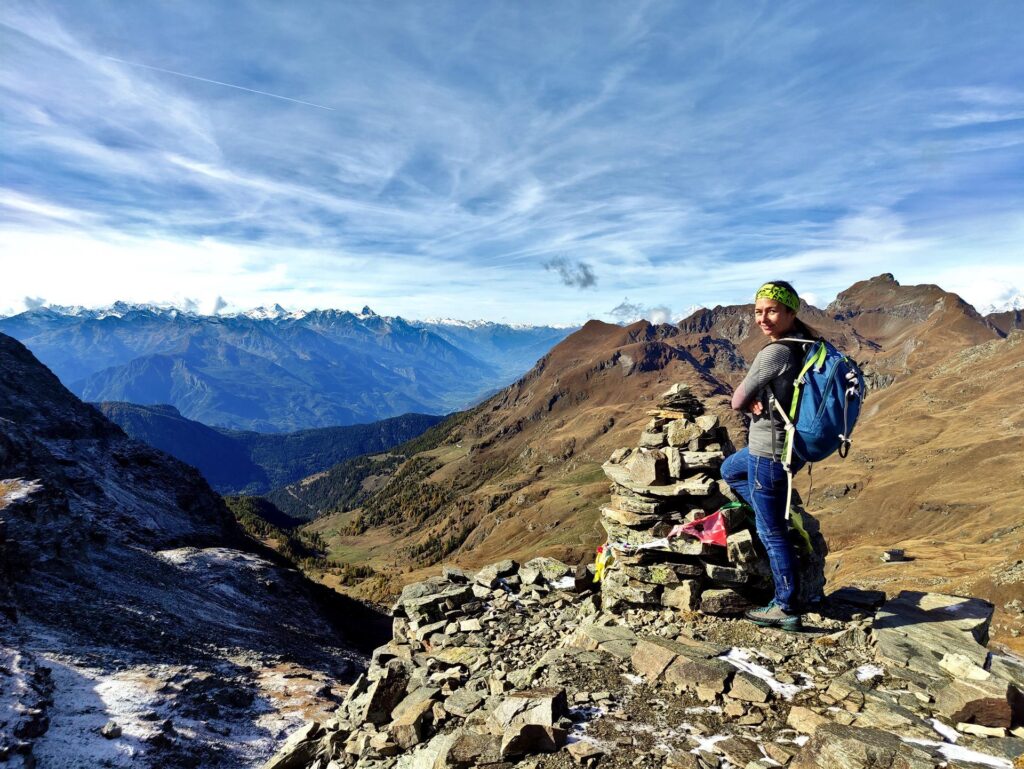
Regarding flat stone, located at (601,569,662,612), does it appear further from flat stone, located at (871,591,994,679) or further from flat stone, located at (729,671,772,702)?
flat stone, located at (871,591,994,679)

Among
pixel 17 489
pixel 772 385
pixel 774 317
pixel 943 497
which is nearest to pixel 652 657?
pixel 772 385

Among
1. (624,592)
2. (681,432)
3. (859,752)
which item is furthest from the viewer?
(681,432)

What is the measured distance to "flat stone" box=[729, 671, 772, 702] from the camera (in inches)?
336

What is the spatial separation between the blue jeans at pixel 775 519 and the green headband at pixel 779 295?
9.27 feet

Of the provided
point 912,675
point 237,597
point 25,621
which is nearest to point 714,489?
point 912,675

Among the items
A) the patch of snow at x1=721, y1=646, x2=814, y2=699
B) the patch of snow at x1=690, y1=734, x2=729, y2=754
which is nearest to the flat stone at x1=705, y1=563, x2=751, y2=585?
the patch of snow at x1=721, y1=646, x2=814, y2=699

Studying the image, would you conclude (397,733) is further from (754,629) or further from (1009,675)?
(1009,675)

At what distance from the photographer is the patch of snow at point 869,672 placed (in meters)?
8.94

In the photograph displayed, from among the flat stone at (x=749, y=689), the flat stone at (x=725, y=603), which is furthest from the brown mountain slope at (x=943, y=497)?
the flat stone at (x=749, y=689)

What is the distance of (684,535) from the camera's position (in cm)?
1320

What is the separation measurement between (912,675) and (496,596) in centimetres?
1241

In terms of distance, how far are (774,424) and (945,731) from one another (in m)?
4.87

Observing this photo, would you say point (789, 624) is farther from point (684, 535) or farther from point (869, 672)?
point (684, 535)

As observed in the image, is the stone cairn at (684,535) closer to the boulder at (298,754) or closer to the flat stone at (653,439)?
the flat stone at (653,439)
